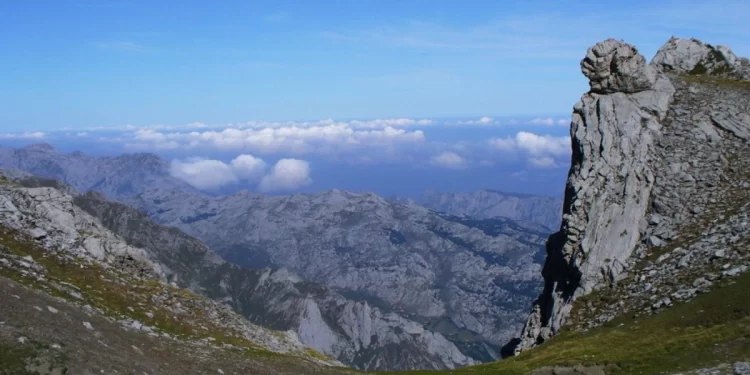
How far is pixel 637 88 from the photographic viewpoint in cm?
8338

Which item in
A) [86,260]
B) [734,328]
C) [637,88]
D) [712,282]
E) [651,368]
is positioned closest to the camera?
[651,368]

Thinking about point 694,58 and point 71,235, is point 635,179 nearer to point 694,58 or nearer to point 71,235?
point 694,58

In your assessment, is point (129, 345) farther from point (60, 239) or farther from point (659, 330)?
point (659, 330)

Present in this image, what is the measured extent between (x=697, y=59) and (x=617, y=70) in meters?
30.1

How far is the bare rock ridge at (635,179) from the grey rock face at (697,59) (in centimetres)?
839

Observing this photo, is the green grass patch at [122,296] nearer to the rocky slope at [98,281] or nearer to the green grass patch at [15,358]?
the rocky slope at [98,281]

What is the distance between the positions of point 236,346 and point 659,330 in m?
39.5

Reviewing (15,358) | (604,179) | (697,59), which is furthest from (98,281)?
(697,59)

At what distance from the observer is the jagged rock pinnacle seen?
83125 mm

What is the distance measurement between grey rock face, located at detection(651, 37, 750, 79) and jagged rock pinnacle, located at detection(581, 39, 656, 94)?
730 inches

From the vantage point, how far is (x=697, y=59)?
102 meters

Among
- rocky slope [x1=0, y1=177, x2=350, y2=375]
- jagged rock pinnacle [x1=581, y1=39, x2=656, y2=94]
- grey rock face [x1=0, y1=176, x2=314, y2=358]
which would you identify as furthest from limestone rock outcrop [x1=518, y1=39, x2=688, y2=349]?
grey rock face [x1=0, y1=176, x2=314, y2=358]

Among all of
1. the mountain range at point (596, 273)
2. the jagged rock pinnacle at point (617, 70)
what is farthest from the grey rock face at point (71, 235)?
the jagged rock pinnacle at point (617, 70)

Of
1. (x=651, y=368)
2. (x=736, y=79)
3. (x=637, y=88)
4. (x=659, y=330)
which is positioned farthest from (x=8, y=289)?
(x=736, y=79)
